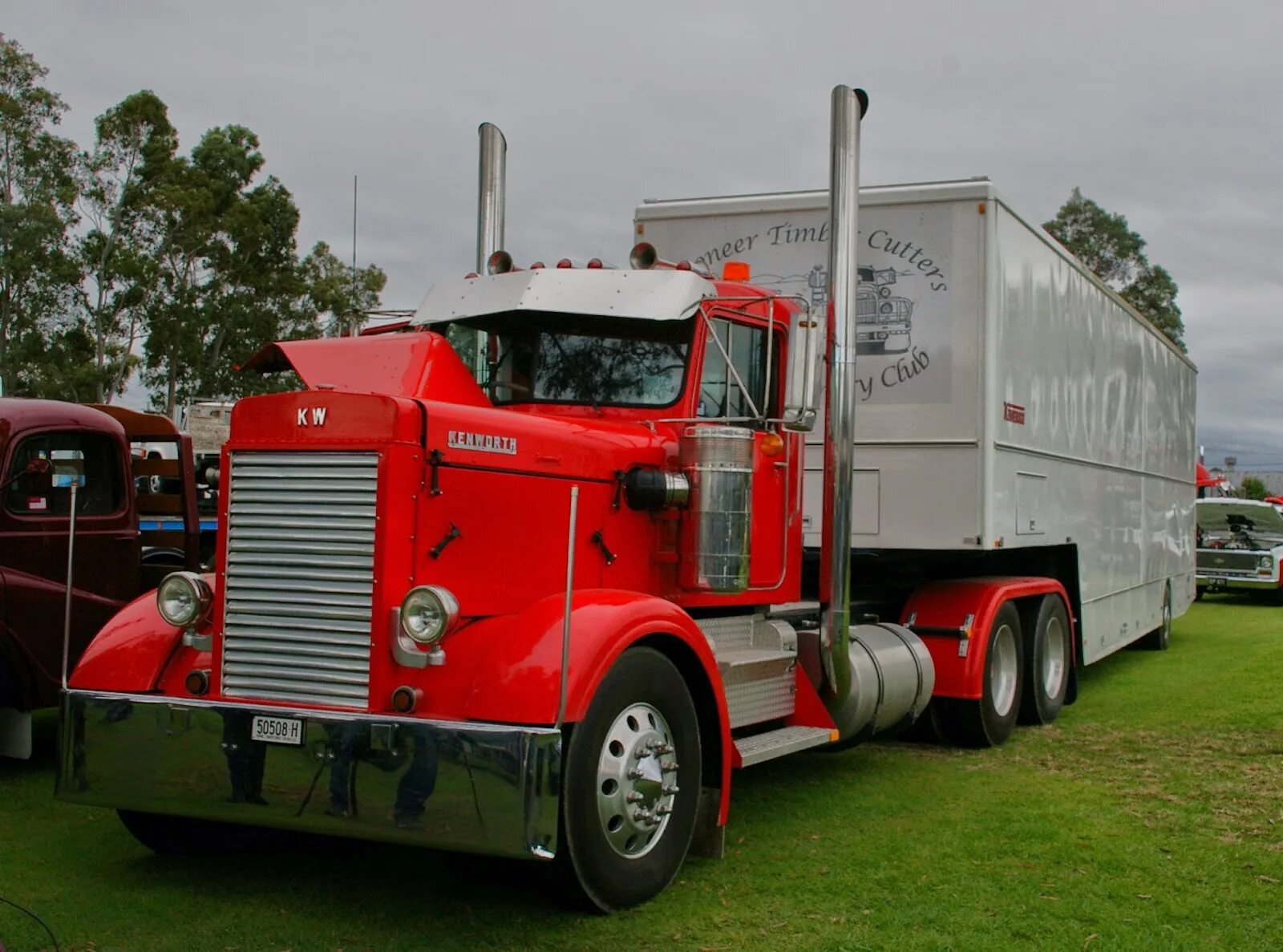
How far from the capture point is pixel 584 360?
6.58 metres

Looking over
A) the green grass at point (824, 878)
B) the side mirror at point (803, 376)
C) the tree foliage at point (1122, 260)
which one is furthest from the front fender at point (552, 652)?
the tree foliage at point (1122, 260)

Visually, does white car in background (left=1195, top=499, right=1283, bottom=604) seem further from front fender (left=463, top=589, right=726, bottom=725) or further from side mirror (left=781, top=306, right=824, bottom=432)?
front fender (left=463, top=589, right=726, bottom=725)

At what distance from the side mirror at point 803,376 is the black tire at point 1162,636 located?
35.3 feet

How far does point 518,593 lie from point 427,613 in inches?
28.9

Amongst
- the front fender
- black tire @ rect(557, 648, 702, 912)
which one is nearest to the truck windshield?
the front fender

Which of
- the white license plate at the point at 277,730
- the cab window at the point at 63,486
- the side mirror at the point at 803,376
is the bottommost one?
the white license plate at the point at 277,730

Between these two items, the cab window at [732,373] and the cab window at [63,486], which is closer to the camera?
the cab window at [732,373]

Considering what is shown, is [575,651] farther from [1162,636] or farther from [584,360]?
[1162,636]

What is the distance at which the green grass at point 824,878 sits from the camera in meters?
5.02

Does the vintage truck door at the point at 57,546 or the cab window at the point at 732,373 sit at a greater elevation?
the cab window at the point at 732,373

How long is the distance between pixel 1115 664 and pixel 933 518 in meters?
6.72

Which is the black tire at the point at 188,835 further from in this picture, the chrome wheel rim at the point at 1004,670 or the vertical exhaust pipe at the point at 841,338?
the chrome wheel rim at the point at 1004,670

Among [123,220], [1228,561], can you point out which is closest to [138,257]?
[123,220]

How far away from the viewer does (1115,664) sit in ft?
46.9
